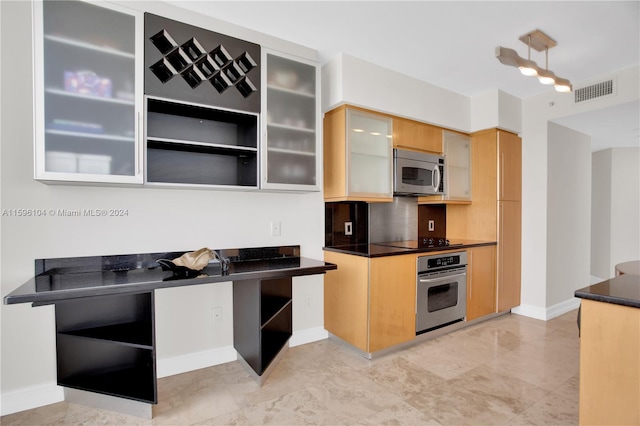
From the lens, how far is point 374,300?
2662 mm

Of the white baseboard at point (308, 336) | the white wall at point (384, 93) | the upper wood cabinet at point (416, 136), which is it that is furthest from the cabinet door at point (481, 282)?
the white baseboard at point (308, 336)

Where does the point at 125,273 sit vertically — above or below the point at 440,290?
above

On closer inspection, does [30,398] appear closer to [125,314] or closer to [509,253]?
[125,314]

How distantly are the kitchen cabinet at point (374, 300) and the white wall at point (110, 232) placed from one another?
0.39m

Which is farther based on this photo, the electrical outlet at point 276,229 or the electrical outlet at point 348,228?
the electrical outlet at point 348,228

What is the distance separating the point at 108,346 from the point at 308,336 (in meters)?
1.58

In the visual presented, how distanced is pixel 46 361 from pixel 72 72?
5.84 feet

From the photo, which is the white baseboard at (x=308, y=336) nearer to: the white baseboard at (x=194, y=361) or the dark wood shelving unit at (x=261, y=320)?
the dark wood shelving unit at (x=261, y=320)

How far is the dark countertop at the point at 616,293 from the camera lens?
1345 mm

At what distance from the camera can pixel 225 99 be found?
2.29m

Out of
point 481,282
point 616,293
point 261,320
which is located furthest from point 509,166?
point 261,320

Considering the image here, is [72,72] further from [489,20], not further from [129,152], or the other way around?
[489,20]

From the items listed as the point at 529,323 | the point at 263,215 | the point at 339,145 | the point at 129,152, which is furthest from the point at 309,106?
the point at 529,323

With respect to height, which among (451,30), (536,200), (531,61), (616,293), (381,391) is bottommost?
(381,391)
